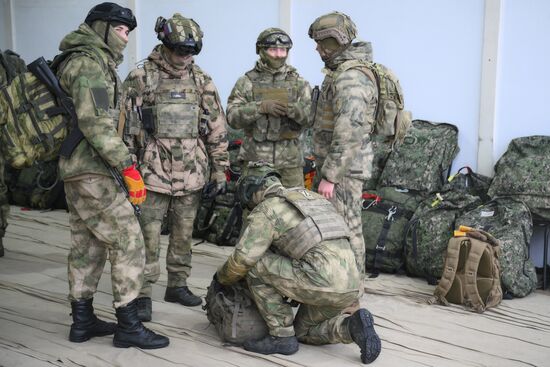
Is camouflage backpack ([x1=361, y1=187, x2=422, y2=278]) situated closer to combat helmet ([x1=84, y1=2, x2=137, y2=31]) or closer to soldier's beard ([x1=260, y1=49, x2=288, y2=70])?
soldier's beard ([x1=260, y1=49, x2=288, y2=70])

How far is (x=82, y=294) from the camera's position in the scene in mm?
3979

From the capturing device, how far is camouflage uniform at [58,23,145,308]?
3580 mm

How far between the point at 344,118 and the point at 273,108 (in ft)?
3.20

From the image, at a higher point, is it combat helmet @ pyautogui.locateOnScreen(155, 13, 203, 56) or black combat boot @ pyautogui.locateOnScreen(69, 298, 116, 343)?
combat helmet @ pyautogui.locateOnScreen(155, 13, 203, 56)

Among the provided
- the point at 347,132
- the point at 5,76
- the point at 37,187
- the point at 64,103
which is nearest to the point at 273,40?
the point at 347,132

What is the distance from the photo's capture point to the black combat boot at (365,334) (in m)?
3.62

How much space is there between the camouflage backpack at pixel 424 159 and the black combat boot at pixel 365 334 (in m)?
2.43

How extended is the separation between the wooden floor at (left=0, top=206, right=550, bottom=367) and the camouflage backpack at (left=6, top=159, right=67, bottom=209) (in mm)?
2382

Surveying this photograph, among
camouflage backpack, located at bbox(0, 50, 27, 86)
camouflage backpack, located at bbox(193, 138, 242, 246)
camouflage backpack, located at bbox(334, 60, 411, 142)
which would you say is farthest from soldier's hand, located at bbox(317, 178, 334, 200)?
camouflage backpack, located at bbox(0, 50, 27, 86)

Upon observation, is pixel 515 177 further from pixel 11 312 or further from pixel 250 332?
pixel 11 312

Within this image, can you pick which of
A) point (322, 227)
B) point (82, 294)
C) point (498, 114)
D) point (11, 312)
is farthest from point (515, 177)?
point (11, 312)

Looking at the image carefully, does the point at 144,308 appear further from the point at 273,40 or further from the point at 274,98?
the point at 273,40

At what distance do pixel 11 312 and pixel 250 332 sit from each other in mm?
1688

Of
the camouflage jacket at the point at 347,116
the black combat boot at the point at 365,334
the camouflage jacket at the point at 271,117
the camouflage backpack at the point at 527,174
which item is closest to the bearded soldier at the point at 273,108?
the camouflage jacket at the point at 271,117
